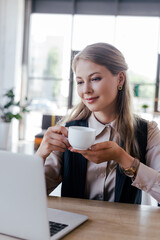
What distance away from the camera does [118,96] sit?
5.25 feet

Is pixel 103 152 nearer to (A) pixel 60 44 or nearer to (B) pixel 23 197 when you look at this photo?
(B) pixel 23 197

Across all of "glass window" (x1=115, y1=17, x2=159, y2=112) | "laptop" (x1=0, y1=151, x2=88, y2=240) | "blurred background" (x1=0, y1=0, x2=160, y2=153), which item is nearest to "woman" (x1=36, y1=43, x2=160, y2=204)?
"laptop" (x1=0, y1=151, x2=88, y2=240)

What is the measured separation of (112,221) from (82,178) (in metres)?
0.45

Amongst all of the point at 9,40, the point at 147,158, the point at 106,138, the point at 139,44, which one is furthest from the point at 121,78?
the point at 9,40

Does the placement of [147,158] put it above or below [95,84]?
below

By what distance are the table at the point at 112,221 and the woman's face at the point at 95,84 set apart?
1.58 ft

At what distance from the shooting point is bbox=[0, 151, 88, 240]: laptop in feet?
2.55

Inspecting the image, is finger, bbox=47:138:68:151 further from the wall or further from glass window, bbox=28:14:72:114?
glass window, bbox=28:14:72:114

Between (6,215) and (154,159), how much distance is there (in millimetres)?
881

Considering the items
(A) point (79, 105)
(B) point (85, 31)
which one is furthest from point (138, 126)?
(B) point (85, 31)

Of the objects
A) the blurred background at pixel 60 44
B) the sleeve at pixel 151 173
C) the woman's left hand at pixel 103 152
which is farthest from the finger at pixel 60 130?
the blurred background at pixel 60 44

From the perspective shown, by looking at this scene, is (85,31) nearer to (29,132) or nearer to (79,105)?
(29,132)

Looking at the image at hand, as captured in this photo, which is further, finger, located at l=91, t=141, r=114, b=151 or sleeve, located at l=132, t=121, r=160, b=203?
sleeve, located at l=132, t=121, r=160, b=203

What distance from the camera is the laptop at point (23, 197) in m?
0.78
